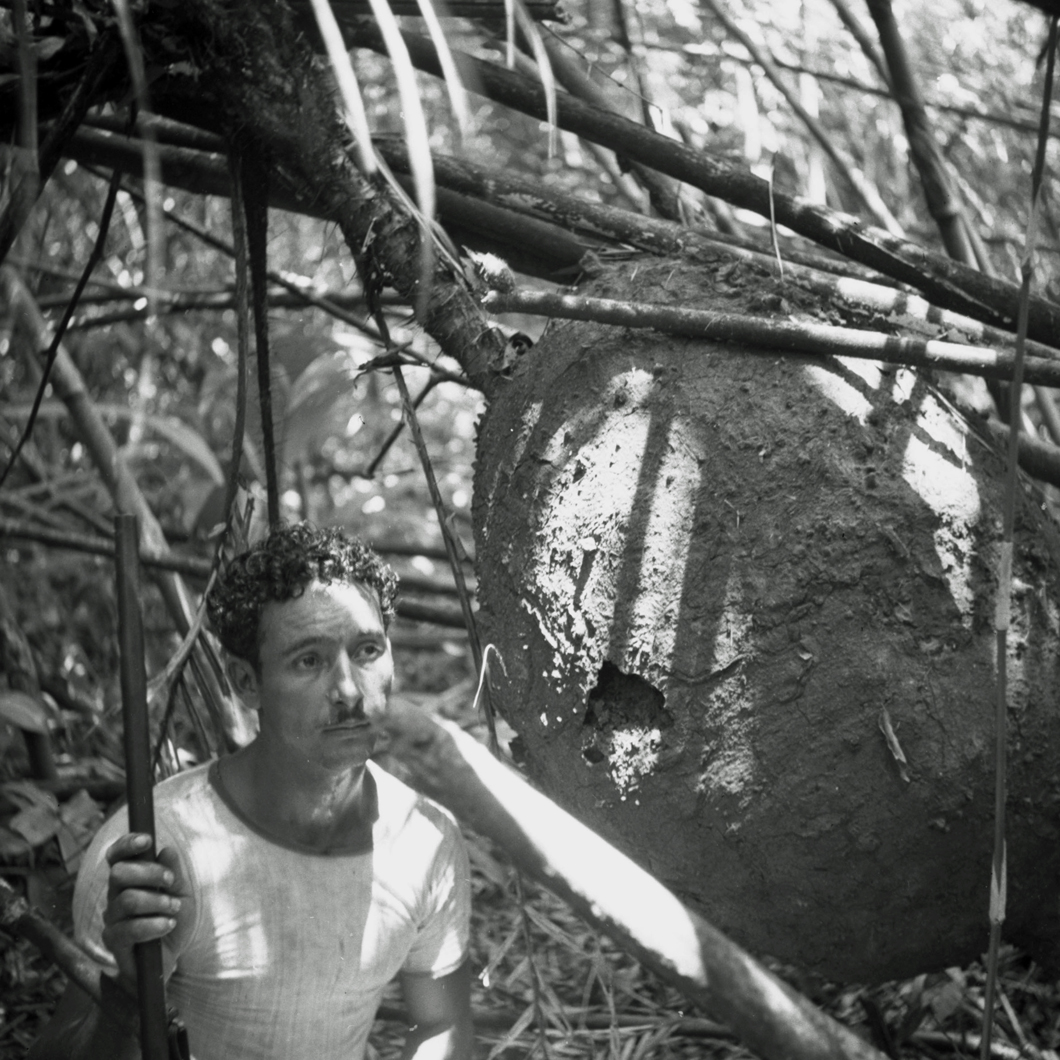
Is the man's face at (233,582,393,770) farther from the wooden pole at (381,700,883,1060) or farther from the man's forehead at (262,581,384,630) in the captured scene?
the wooden pole at (381,700,883,1060)

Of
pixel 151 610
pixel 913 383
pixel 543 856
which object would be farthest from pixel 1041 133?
pixel 151 610

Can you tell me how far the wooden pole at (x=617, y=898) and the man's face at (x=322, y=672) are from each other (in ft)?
1.89

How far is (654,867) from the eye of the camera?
169 centimetres

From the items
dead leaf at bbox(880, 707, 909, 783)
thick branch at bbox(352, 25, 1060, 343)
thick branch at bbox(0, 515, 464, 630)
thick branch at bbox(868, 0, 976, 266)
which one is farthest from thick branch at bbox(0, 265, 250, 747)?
thick branch at bbox(868, 0, 976, 266)

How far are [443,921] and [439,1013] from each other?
0.40ft

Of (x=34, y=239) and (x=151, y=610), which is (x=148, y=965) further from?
(x=151, y=610)

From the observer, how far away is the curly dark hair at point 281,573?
5.32 ft

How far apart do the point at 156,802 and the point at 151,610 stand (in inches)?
109

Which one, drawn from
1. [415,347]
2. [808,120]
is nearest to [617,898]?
[808,120]

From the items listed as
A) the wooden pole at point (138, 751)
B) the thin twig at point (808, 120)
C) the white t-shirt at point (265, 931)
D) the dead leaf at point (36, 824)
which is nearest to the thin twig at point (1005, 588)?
the white t-shirt at point (265, 931)

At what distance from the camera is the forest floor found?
2168mm

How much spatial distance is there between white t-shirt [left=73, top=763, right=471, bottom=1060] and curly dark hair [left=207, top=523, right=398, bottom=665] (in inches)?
7.8

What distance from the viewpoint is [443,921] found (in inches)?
68.1

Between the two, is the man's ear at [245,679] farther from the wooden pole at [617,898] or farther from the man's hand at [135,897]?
the wooden pole at [617,898]
